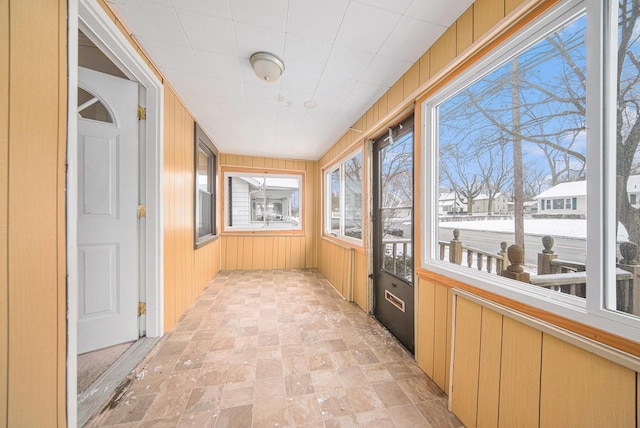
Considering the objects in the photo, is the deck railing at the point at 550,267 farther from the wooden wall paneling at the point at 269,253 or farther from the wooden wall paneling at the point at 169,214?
the wooden wall paneling at the point at 269,253

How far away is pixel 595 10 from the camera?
800mm

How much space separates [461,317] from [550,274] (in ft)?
1.65

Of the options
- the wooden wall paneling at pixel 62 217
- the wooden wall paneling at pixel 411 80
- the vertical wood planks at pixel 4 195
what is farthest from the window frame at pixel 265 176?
the vertical wood planks at pixel 4 195

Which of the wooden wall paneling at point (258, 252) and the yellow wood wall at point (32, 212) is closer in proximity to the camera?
the yellow wood wall at point (32, 212)

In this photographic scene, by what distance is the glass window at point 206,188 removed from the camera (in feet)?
11.0

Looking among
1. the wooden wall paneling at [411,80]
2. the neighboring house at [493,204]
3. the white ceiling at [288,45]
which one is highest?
the white ceiling at [288,45]

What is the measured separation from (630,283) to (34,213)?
2.23 m

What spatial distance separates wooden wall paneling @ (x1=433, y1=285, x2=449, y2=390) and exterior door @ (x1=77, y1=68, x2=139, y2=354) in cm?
250

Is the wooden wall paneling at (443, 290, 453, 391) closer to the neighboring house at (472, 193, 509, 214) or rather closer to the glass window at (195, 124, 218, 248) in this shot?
the neighboring house at (472, 193, 509, 214)

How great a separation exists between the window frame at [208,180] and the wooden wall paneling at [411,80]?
2600 millimetres

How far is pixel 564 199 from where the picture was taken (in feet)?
3.09

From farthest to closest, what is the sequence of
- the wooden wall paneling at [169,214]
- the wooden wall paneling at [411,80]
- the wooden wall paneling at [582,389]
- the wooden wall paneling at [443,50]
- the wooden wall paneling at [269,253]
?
the wooden wall paneling at [269,253] < the wooden wall paneling at [169,214] < the wooden wall paneling at [411,80] < the wooden wall paneling at [443,50] < the wooden wall paneling at [582,389]

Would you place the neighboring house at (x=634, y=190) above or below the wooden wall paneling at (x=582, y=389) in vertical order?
above

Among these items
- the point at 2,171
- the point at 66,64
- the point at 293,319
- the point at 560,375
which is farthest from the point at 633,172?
the point at 293,319
